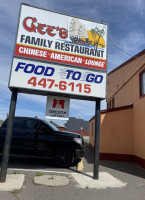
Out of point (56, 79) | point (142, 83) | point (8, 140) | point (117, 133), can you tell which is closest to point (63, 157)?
point (8, 140)

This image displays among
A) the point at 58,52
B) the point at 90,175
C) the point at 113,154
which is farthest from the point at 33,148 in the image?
the point at 113,154

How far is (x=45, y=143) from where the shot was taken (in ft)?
22.7

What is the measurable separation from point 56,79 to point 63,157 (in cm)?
343

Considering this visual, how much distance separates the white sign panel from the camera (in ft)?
17.3

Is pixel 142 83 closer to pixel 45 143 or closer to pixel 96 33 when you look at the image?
pixel 96 33

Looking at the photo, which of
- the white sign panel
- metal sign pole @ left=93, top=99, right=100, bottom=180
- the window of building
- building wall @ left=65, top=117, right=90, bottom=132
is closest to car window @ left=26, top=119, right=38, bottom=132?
the white sign panel

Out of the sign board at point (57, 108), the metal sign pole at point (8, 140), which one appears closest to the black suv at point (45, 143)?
the sign board at point (57, 108)

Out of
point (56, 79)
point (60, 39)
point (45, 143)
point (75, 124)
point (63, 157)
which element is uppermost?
point (60, 39)

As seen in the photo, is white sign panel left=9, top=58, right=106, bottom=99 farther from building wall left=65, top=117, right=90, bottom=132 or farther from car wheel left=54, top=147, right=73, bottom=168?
building wall left=65, top=117, right=90, bottom=132

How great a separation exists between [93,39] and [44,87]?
260 cm

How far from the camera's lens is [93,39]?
20.0 ft

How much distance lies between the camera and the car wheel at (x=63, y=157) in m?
6.91

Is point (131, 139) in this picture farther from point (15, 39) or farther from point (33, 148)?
point (15, 39)

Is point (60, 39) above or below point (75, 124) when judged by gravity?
above
